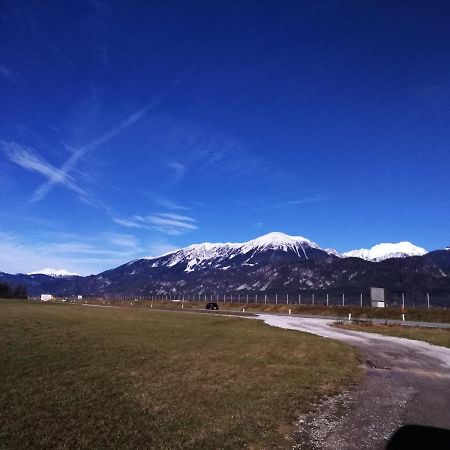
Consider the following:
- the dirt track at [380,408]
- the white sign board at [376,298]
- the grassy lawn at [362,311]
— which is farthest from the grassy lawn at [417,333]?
the dirt track at [380,408]

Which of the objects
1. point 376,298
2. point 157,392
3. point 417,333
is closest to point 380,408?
point 157,392

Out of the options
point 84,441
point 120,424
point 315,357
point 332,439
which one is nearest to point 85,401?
point 120,424

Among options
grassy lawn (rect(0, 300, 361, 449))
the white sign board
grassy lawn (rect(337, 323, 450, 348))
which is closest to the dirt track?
grassy lawn (rect(0, 300, 361, 449))

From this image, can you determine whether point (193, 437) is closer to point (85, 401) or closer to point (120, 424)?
point (120, 424)

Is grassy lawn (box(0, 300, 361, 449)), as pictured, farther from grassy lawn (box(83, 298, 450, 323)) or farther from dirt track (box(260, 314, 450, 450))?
grassy lawn (box(83, 298, 450, 323))

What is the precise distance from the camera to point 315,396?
17.2 m

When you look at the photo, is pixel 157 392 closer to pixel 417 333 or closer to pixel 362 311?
pixel 417 333

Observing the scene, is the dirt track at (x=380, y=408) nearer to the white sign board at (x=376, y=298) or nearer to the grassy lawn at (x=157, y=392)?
the grassy lawn at (x=157, y=392)

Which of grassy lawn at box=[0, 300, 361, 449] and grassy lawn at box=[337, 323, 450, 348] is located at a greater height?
grassy lawn at box=[337, 323, 450, 348]

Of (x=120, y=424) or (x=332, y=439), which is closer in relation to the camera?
(x=332, y=439)

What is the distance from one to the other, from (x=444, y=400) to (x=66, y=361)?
17.5 meters

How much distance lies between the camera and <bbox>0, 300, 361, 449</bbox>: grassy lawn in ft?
39.6

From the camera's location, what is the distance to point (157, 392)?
17234 mm

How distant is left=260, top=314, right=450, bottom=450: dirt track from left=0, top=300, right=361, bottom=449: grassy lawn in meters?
0.78
